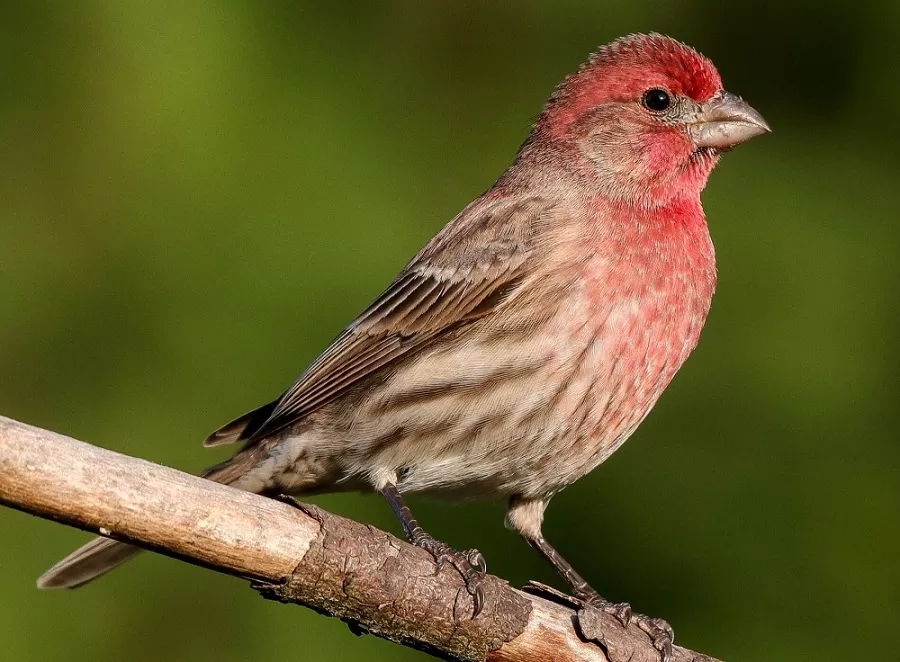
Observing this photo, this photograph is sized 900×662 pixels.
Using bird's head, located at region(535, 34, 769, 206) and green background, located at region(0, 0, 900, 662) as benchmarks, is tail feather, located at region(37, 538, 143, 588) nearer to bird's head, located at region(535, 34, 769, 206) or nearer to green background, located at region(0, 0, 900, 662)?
green background, located at region(0, 0, 900, 662)

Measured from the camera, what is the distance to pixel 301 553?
3.60 m

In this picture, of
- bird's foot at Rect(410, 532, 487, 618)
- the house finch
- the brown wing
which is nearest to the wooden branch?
bird's foot at Rect(410, 532, 487, 618)

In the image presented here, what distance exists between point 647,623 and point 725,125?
1.84 metres

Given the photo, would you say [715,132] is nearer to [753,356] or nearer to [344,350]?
[753,356]

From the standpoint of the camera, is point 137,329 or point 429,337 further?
point 137,329

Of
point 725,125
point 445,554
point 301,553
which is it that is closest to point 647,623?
point 445,554

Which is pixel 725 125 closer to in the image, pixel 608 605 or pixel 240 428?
pixel 608 605

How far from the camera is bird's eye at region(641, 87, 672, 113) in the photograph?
5145 mm

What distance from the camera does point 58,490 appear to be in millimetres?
3268

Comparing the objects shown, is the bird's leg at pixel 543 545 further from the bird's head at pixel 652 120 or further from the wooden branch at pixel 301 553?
the bird's head at pixel 652 120

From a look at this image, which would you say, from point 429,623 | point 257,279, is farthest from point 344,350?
point 429,623

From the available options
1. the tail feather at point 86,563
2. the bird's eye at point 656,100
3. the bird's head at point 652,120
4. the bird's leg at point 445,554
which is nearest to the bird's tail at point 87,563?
the tail feather at point 86,563

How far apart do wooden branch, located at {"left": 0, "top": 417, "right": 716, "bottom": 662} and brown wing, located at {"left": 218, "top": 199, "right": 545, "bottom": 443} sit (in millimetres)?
1077

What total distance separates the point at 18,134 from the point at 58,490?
2937 millimetres
